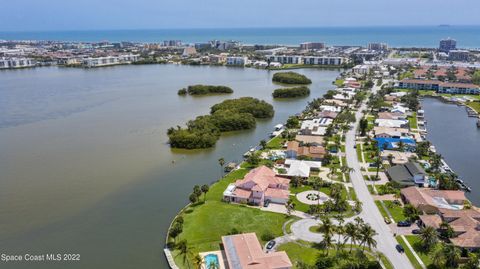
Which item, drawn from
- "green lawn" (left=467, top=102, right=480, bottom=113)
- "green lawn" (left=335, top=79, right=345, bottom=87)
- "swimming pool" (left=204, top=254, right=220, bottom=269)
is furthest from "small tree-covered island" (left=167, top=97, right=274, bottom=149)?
"green lawn" (left=467, top=102, right=480, bottom=113)

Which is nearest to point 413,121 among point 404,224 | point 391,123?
point 391,123

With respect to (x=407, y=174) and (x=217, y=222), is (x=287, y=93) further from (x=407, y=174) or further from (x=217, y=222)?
(x=217, y=222)

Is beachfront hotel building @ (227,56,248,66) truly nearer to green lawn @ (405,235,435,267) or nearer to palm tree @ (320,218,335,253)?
green lawn @ (405,235,435,267)

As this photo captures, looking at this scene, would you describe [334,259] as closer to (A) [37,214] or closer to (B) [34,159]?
Answer: (A) [37,214]

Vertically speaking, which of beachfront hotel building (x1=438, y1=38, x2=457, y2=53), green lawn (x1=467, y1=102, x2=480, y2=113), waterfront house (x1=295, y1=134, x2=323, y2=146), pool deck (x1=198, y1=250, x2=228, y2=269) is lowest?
pool deck (x1=198, y1=250, x2=228, y2=269)

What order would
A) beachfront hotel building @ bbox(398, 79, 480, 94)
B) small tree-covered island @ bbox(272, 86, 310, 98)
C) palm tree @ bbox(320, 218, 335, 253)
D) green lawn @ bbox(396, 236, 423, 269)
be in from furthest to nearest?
beachfront hotel building @ bbox(398, 79, 480, 94) → small tree-covered island @ bbox(272, 86, 310, 98) → palm tree @ bbox(320, 218, 335, 253) → green lawn @ bbox(396, 236, 423, 269)

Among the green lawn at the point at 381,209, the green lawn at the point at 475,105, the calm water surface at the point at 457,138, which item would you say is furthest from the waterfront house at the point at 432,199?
the green lawn at the point at 475,105
